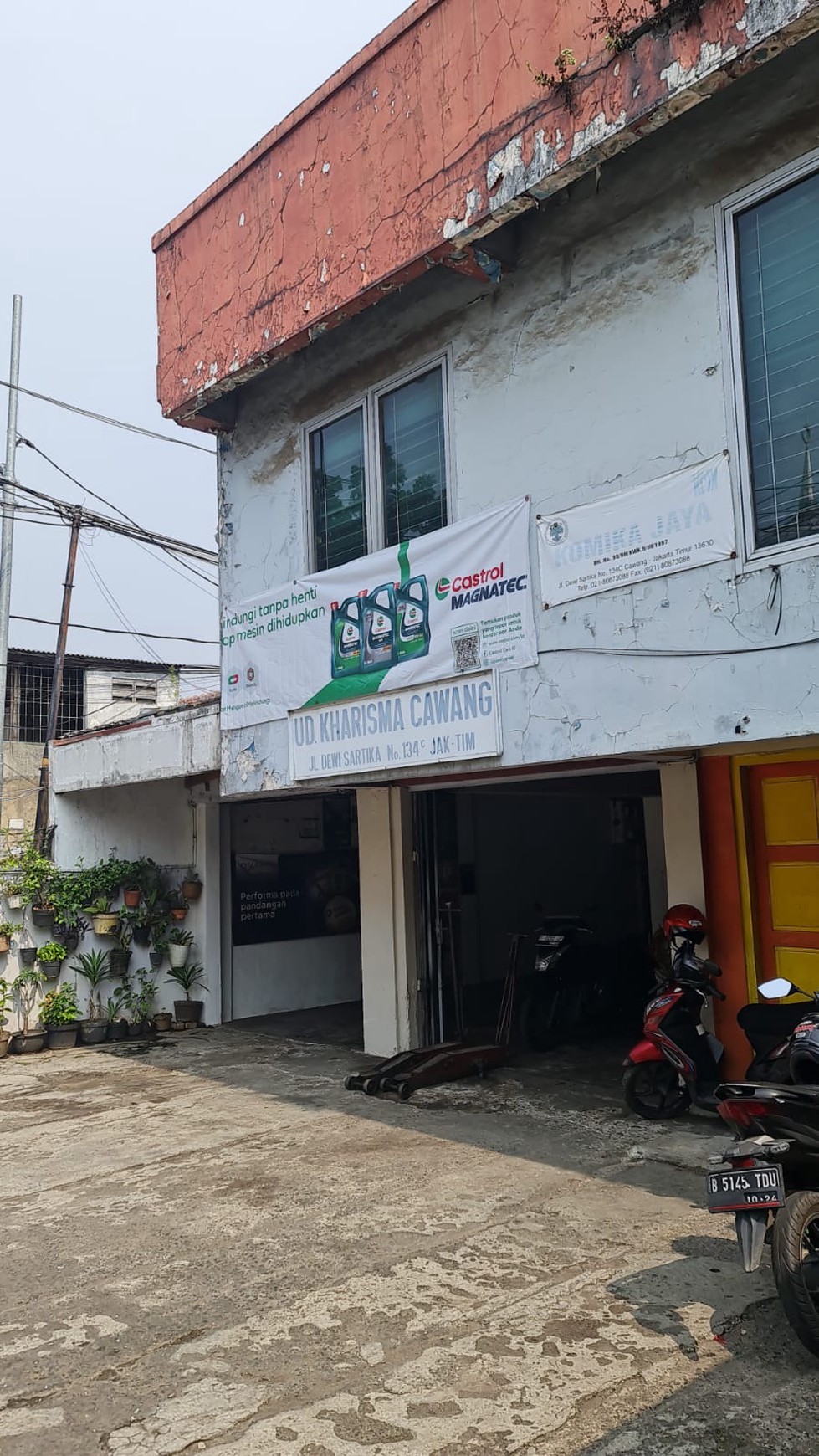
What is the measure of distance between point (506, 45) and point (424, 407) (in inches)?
80.2

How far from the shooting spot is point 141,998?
11.2m

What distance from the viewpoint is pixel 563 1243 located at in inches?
181


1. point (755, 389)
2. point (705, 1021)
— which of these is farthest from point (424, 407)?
point (705, 1021)

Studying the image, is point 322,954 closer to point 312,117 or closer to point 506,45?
point 312,117

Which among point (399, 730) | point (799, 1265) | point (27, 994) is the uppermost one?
point (399, 730)

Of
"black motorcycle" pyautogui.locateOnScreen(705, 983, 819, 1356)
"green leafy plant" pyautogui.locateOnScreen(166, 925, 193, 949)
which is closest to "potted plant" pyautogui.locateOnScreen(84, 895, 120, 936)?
"green leafy plant" pyautogui.locateOnScreen(166, 925, 193, 949)

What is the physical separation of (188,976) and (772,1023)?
731 centimetres

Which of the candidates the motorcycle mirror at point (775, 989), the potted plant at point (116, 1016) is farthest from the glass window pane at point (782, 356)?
the potted plant at point (116, 1016)

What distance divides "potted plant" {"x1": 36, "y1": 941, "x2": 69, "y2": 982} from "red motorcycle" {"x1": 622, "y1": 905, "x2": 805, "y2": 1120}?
21.7 feet

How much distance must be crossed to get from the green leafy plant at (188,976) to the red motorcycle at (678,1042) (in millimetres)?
5825

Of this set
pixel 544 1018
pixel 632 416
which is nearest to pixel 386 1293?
pixel 632 416

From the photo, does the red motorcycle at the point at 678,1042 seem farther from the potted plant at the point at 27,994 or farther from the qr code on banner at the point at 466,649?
the potted plant at the point at 27,994

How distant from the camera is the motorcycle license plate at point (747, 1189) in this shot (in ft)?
11.4

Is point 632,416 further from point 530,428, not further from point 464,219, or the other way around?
point 464,219
